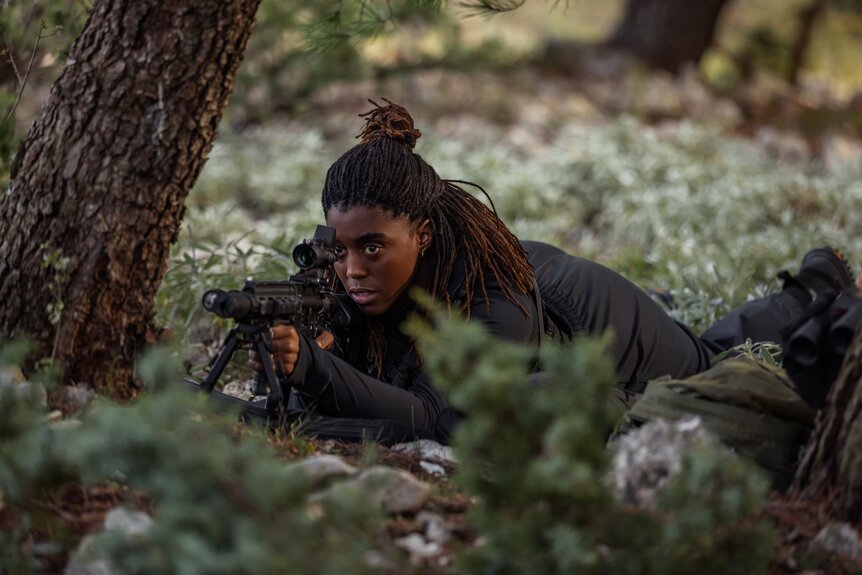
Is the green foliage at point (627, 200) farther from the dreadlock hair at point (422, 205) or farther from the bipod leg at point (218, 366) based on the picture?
the bipod leg at point (218, 366)

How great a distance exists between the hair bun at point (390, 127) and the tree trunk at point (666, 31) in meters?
8.82

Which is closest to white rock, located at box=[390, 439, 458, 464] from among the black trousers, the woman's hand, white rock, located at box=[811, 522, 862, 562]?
the woman's hand

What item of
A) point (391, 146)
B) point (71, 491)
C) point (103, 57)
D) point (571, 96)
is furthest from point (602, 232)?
point (71, 491)

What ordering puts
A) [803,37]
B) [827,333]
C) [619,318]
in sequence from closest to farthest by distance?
[827,333], [619,318], [803,37]

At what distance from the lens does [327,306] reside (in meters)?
3.44

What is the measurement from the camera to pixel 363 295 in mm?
3613

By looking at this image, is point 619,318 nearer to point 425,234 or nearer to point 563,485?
point 425,234

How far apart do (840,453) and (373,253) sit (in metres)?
1.46

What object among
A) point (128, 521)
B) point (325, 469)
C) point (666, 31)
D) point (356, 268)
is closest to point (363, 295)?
point (356, 268)

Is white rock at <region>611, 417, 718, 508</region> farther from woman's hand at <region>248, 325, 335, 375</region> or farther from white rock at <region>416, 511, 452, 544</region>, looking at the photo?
woman's hand at <region>248, 325, 335, 375</region>

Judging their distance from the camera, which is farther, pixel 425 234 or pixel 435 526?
pixel 425 234

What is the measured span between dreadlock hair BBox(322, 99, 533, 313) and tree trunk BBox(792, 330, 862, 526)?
3.85 feet

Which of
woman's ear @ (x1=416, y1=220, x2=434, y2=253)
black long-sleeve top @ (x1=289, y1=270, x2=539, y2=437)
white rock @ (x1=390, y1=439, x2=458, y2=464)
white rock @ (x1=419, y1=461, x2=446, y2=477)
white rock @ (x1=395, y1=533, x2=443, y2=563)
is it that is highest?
woman's ear @ (x1=416, y1=220, x2=434, y2=253)

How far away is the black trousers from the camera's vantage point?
4016mm
